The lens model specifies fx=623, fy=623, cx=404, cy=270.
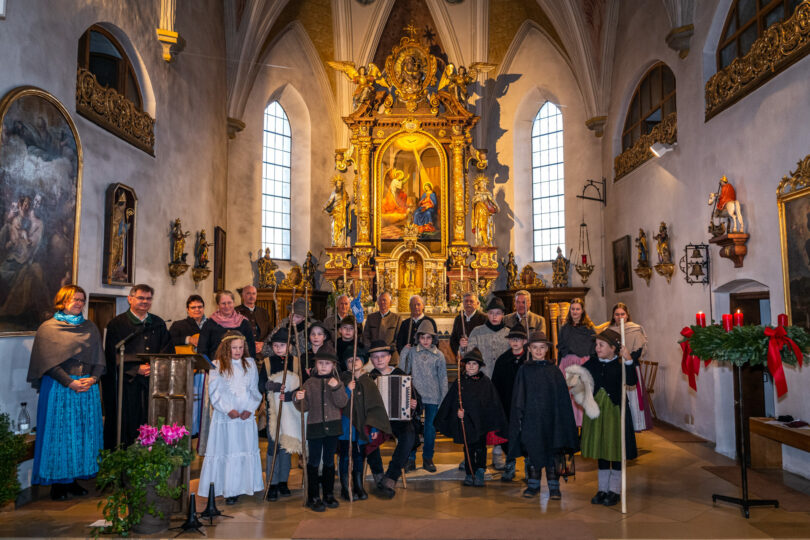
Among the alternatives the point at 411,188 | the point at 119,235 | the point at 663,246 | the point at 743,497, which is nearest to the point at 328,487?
the point at 743,497

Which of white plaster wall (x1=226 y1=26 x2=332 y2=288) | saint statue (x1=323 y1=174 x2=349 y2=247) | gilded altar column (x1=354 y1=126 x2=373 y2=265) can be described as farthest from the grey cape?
saint statue (x1=323 y1=174 x2=349 y2=247)

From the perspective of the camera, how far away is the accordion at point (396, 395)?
19.7 feet

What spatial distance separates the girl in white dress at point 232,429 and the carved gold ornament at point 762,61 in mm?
6329

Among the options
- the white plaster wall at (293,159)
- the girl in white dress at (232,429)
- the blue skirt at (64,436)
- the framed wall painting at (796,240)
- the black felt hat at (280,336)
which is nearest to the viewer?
the girl in white dress at (232,429)

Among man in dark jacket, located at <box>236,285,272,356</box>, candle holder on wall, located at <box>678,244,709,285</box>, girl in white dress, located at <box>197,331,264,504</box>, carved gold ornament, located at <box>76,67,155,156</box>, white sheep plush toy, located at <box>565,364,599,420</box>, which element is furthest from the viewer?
candle holder on wall, located at <box>678,244,709,285</box>

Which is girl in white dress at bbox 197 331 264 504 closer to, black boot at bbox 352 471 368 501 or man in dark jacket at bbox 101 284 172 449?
black boot at bbox 352 471 368 501

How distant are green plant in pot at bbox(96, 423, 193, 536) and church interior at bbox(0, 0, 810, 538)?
367 millimetres

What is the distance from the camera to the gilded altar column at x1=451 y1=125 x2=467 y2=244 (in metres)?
13.9

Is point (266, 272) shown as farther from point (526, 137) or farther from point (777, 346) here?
point (777, 346)

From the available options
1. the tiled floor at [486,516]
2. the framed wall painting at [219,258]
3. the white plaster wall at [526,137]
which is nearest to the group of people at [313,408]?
the tiled floor at [486,516]

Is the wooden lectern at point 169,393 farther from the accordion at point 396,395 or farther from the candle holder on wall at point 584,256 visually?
the candle holder on wall at point 584,256

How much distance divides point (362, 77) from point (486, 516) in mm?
10956

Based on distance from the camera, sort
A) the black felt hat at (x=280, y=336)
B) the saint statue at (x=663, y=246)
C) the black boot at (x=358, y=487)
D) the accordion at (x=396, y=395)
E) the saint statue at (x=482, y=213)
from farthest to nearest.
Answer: the saint statue at (x=482, y=213), the saint statue at (x=663, y=246), the accordion at (x=396, y=395), the black felt hat at (x=280, y=336), the black boot at (x=358, y=487)

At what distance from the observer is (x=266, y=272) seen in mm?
13672
